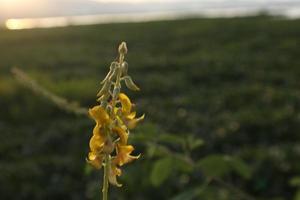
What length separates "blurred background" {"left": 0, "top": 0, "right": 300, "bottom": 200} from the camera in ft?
8.51

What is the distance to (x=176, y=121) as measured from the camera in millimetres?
5910

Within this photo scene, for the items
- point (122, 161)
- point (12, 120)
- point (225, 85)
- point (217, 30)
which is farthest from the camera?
point (217, 30)

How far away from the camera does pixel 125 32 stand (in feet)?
56.4

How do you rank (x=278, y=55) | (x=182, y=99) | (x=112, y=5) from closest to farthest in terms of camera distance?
(x=182, y=99) → (x=278, y=55) → (x=112, y=5)

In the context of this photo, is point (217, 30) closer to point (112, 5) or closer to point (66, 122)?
point (66, 122)

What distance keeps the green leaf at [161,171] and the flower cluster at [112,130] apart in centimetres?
128

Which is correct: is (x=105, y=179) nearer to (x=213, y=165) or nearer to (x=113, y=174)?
(x=113, y=174)

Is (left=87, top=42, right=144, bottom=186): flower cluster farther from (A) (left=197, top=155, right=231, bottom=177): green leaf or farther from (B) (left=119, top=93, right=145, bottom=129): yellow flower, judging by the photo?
(A) (left=197, top=155, right=231, bottom=177): green leaf

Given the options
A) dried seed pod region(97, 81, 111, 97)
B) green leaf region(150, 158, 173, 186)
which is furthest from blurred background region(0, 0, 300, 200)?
dried seed pod region(97, 81, 111, 97)

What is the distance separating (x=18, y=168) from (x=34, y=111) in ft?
5.69

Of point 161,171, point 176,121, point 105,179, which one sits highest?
point 176,121

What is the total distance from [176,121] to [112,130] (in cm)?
511

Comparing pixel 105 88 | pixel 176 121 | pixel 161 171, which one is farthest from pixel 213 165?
pixel 176 121

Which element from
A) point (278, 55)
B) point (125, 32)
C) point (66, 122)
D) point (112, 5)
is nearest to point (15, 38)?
Result: point (125, 32)
